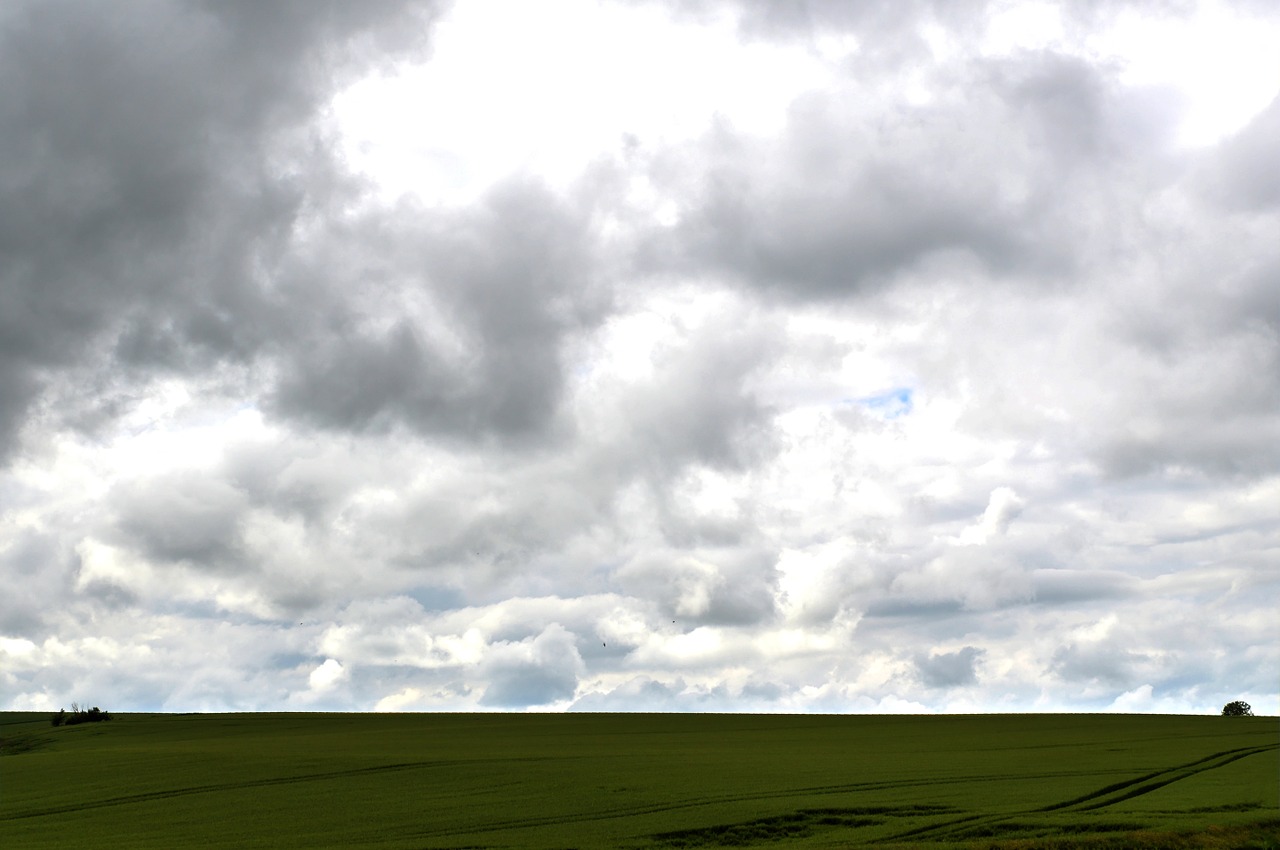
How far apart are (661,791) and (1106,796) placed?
2221 centimetres

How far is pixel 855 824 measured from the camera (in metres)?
41.5

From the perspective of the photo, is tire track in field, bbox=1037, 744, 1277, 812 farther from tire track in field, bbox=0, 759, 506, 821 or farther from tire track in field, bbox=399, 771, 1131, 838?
tire track in field, bbox=0, 759, 506, 821

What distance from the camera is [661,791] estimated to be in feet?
168

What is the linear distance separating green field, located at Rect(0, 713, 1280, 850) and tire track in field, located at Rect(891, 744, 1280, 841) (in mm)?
165

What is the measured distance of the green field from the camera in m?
39.7

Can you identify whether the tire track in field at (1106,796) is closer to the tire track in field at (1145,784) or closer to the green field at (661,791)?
the tire track in field at (1145,784)

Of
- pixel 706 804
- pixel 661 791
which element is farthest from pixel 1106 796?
pixel 661 791

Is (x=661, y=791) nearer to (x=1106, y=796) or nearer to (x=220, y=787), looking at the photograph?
(x=1106, y=796)


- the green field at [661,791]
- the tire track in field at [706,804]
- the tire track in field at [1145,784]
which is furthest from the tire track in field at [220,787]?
the tire track in field at [1145,784]

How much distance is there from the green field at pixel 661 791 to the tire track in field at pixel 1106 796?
165 millimetres

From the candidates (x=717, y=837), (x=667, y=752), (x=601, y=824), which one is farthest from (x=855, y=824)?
(x=667, y=752)

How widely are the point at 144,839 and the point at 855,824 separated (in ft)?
103

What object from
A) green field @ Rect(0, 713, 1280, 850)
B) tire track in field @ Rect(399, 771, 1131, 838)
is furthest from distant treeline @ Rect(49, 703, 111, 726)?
tire track in field @ Rect(399, 771, 1131, 838)

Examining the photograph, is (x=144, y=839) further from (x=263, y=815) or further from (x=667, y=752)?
(x=667, y=752)
